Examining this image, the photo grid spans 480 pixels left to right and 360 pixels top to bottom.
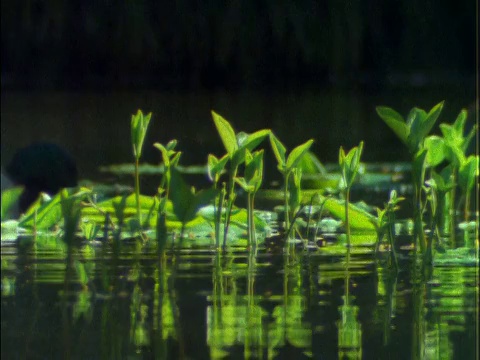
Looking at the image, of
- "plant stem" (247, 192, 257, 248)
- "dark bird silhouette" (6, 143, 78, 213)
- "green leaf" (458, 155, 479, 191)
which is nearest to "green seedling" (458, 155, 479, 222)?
"green leaf" (458, 155, 479, 191)

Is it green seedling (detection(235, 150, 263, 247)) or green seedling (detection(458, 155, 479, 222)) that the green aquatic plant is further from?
green seedling (detection(458, 155, 479, 222))

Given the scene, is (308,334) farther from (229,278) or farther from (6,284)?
(6,284)

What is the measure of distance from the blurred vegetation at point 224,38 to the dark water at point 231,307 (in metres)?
5.07

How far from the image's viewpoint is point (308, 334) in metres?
1.38

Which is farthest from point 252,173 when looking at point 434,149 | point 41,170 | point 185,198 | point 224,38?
point 224,38

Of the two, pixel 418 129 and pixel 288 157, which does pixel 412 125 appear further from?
pixel 288 157

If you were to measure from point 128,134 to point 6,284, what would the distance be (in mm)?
3080

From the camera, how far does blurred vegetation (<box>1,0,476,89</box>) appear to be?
22.7 ft

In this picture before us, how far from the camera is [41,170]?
2982mm

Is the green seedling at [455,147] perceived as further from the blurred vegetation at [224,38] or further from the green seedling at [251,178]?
the blurred vegetation at [224,38]

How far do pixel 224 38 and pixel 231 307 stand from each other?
18.5ft

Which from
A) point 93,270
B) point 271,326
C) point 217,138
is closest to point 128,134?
point 217,138

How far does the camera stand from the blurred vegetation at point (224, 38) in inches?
273

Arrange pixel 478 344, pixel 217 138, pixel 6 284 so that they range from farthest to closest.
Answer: pixel 217 138
pixel 6 284
pixel 478 344
